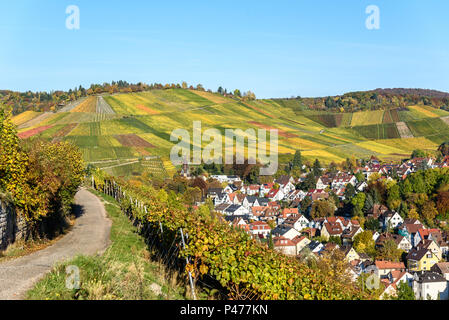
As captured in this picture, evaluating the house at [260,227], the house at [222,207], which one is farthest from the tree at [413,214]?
the house at [222,207]

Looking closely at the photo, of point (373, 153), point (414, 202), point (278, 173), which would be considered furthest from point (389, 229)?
point (373, 153)

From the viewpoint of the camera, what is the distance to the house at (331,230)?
2603 inches

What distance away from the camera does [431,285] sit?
4472 centimetres

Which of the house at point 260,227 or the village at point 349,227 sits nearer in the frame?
the village at point 349,227

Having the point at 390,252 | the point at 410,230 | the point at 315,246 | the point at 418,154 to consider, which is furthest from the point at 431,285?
the point at 418,154

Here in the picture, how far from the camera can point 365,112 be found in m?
160

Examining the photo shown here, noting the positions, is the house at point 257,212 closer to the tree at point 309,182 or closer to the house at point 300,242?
the tree at point 309,182

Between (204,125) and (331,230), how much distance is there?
6455cm

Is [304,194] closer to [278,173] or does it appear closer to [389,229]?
[278,173]

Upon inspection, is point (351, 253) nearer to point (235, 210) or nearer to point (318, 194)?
point (235, 210)

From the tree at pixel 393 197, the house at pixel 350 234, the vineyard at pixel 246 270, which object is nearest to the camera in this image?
the vineyard at pixel 246 270

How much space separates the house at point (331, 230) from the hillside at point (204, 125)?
30944 millimetres

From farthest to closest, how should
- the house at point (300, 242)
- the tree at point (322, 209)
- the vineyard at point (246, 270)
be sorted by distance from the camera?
the tree at point (322, 209)
the house at point (300, 242)
the vineyard at point (246, 270)

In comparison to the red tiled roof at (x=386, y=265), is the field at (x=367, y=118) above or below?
above
